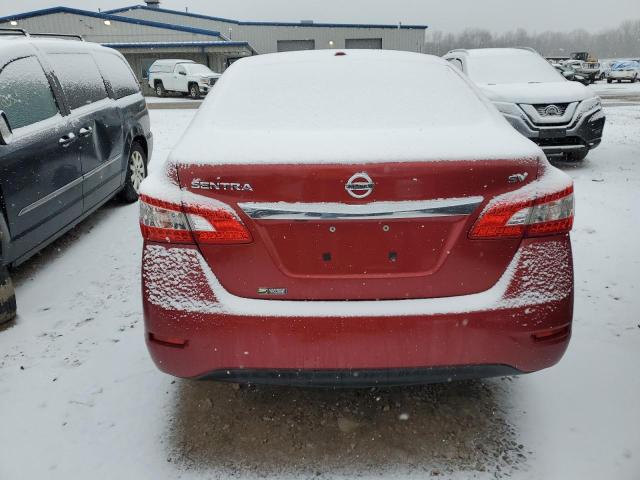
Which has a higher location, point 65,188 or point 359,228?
point 359,228

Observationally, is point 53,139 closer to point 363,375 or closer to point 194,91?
point 363,375

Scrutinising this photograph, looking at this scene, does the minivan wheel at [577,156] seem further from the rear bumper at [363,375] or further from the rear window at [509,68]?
the rear bumper at [363,375]

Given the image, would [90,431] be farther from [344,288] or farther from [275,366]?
[344,288]

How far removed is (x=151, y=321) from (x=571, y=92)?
7598 millimetres

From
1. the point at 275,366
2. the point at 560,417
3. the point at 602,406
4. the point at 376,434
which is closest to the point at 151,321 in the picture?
the point at 275,366

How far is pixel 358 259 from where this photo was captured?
1923 mm

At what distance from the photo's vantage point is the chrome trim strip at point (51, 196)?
3813mm

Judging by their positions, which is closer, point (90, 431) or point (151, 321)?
point (151, 321)

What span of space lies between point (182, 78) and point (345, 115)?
1063 inches

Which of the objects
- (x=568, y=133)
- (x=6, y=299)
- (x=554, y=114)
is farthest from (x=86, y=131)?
(x=568, y=133)

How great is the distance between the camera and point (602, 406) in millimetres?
2576

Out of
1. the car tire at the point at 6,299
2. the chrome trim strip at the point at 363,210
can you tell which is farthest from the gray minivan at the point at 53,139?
the chrome trim strip at the point at 363,210

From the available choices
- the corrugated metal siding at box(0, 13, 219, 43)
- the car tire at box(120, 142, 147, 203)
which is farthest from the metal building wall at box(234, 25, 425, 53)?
the car tire at box(120, 142, 147, 203)

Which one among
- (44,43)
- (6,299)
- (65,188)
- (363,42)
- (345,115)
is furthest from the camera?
(363,42)
